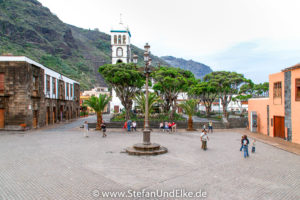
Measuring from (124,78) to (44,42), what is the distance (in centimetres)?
9687

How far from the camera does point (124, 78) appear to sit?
25.6 m

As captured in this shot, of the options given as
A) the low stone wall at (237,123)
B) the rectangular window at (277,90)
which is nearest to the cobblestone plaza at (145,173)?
the rectangular window at (277,90)

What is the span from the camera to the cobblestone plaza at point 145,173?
703 cm

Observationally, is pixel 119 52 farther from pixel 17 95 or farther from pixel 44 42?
pixel 44 42

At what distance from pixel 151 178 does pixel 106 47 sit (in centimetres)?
16674

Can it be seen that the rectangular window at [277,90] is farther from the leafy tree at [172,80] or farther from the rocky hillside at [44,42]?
the rocky hillside at [44,42]

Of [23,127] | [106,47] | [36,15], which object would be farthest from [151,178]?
[106,47]

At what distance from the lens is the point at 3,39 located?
272 ft

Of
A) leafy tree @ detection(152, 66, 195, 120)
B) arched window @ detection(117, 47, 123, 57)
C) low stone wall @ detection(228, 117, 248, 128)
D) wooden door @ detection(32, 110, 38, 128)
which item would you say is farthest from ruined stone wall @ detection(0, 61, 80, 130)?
arched window @ detection(117, 47, 123, 57)

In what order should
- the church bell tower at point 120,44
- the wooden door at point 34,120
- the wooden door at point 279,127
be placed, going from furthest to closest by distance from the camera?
the church bell tower at point 120,44, the wooden door at point 34,120, the wooden door at point 279,127

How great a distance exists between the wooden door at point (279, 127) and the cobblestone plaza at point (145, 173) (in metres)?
6.95

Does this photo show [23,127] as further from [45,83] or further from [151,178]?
[151,178]

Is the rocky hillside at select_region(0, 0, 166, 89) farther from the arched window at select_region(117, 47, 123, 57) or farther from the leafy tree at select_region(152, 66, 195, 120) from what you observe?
the leafy tree at select_region(152, 66, 195, 120)

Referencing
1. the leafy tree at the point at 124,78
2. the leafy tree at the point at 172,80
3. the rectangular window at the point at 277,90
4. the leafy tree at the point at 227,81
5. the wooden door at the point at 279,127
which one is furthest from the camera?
the leafy tree at the point at 227,81
